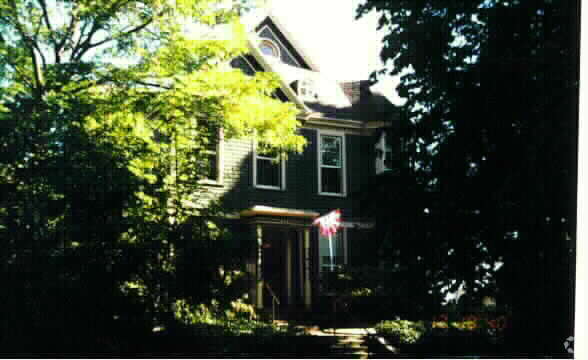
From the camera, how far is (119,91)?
5641 millimetres

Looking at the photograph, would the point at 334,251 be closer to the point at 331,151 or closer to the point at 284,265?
the point at 284,265

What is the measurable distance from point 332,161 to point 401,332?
8.22 feet

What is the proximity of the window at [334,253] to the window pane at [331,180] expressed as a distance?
1.97 feet

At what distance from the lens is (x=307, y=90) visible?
771cm

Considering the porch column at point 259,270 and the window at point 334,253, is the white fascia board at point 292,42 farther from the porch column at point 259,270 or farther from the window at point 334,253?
the porch column at point 259,270

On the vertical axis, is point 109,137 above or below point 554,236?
above

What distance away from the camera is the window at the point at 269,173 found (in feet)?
22.8

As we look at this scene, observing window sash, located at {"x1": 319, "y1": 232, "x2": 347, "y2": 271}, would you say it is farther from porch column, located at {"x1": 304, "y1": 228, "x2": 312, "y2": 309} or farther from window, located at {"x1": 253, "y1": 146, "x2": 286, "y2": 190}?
window, located at {"x1": 253, "y1": 146, "x2": 286, "y2": 190}

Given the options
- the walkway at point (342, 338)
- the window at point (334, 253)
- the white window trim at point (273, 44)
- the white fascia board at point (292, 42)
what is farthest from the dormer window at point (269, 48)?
the walkway at point (342, 338)

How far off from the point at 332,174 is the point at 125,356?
11.8ft

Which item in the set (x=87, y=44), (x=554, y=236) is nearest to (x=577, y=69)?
(x=554, y=236)

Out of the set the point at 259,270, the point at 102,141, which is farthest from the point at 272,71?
the point at 259,270

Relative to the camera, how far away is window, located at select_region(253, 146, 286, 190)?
274 inches

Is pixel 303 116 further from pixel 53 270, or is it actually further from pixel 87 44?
pixel 53 270
